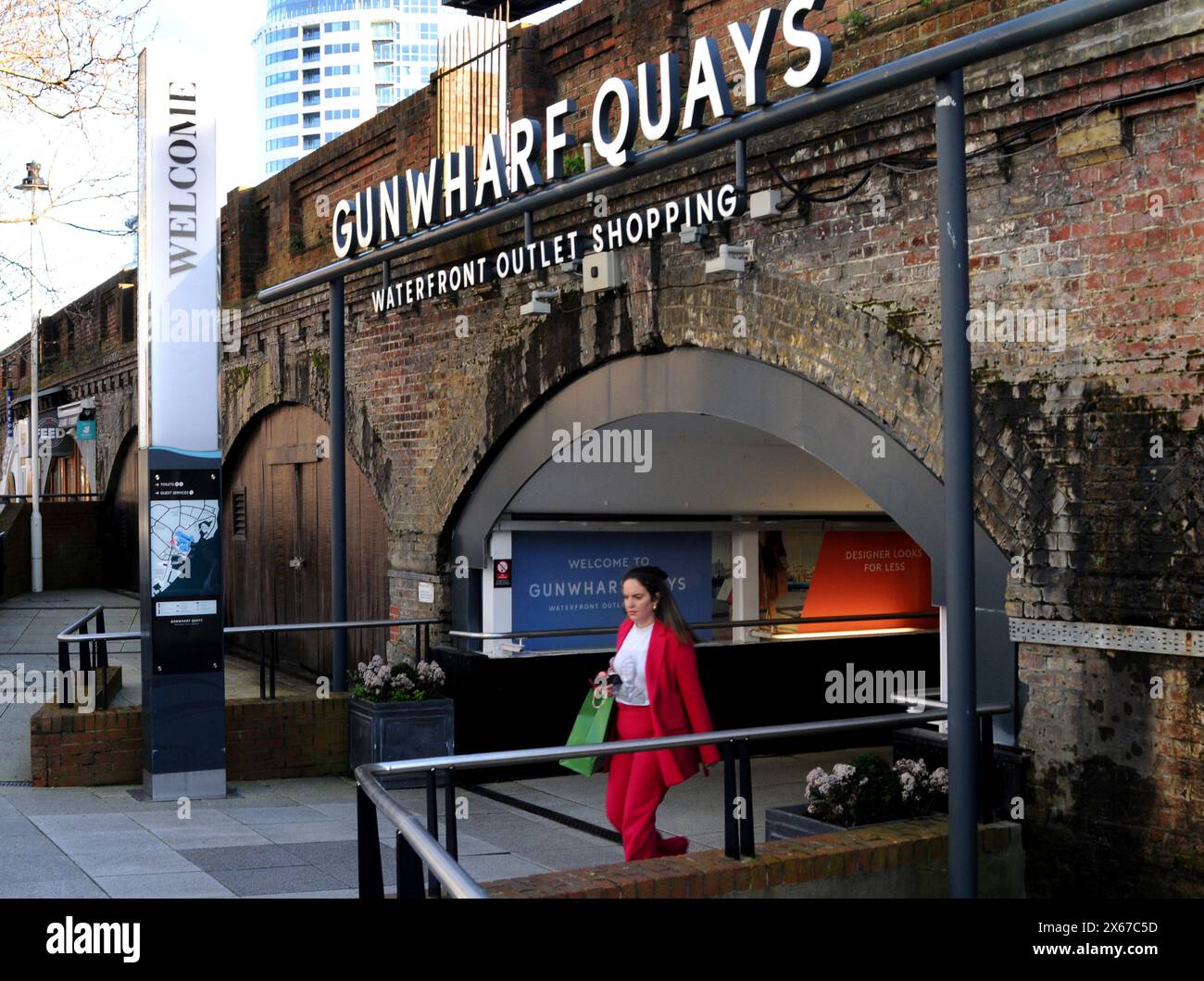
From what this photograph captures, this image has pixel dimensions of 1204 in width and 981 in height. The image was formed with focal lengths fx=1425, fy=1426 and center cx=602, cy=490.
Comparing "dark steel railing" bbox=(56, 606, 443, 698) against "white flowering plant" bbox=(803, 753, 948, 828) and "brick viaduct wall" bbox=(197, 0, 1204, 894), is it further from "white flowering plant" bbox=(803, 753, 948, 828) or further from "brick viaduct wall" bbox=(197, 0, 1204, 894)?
"white flowering plant" bbox=(803, 753, 948, 828)

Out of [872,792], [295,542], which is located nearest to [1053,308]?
[872,792]

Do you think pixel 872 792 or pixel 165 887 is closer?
pixel 165 887

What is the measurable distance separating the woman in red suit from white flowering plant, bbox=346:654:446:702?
4.65 metres

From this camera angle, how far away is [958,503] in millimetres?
6379

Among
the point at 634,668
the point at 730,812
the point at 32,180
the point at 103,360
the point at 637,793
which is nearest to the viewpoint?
the point at 730,812

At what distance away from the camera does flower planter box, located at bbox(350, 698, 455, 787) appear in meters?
11.5

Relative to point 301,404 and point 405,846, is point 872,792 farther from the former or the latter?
point 301,404

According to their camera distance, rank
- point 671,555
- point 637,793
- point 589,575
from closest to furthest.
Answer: point 637,793, point 589,575, point 671,555

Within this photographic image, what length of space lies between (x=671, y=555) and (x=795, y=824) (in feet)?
20.3

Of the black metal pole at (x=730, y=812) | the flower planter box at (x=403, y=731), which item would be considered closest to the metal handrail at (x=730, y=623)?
the flower planter box at (x=403, y=731)

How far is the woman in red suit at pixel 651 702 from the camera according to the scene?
7125 millimetres

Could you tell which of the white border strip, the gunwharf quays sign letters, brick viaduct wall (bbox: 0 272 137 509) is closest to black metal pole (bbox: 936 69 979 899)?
the white border strip

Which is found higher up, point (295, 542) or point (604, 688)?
point (295, 542)

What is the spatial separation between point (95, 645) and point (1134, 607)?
915cm
